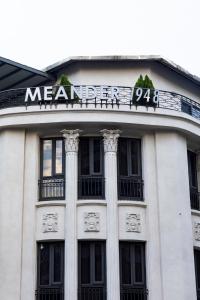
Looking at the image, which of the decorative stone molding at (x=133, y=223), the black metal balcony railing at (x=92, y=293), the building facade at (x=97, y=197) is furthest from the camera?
the decorative stone molding at (x=133, y=223)

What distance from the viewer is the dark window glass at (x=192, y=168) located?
25.6 metres

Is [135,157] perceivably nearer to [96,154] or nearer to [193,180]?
[96,154]

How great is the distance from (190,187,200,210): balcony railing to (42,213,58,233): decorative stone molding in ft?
18.8

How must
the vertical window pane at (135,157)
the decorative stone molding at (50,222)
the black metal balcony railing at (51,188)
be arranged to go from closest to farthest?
the decorative stone molding at (50,222), the black metal balcony railing at (51,188), the vertical window pane at (135,157)

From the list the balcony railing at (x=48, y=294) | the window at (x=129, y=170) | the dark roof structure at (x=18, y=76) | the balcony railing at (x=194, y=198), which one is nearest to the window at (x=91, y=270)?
the balcony railing at (x=48, y=294)

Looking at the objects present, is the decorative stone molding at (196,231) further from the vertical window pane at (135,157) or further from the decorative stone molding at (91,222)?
the decorative stone molding at (91,222)

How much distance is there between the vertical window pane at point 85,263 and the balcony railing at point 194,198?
4.97m

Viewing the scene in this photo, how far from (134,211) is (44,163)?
3.98 meters

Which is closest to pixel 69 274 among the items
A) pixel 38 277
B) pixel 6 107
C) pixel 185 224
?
pixel 38 277

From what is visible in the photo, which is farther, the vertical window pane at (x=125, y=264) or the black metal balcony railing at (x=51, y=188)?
the black metal balcony railing at (x=51, y=188)

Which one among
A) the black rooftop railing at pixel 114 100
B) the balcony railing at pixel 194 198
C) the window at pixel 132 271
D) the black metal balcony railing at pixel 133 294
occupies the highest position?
the black rooftop railing at pixel 114 100

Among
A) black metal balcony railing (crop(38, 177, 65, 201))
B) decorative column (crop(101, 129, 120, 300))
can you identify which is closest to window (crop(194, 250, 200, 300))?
decorative column (crop(101, 129, 120, 300))

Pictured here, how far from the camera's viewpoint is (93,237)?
2248 cm

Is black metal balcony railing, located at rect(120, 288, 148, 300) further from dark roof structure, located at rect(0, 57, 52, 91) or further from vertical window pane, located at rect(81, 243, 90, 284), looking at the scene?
dark roof structure, located at rect(0, 57, 52, 91)
